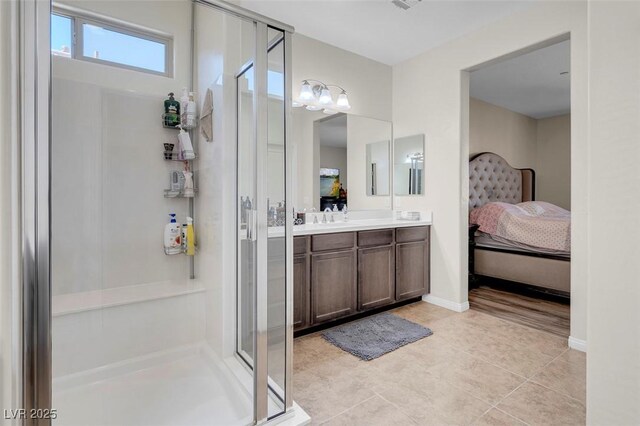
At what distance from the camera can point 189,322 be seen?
2242 mm

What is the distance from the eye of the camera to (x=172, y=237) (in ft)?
7.97

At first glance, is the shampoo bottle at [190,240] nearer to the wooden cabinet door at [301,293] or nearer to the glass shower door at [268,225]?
the wooden cabinet door at [301,293]

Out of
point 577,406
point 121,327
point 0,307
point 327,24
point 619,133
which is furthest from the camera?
point 327,24

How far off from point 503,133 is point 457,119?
2.75 meters

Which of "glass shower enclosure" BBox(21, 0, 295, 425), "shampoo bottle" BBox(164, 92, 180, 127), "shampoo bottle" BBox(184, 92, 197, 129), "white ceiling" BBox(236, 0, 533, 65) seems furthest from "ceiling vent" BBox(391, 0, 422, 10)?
"shampoo bottle" BBox(164, 92, 180, 127)

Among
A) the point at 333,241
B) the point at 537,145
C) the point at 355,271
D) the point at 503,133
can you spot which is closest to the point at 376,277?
the point at 355,271

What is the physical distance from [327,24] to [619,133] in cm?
242

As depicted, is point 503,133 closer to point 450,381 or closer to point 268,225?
point 450,381

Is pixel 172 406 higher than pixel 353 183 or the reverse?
the reverse

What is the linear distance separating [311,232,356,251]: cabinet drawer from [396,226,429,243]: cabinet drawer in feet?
2.00

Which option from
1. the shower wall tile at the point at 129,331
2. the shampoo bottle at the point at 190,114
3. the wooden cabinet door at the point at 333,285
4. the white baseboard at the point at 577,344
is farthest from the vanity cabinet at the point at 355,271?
the white baseboard at the point at 577,344

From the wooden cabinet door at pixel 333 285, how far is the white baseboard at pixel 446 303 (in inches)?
41.7

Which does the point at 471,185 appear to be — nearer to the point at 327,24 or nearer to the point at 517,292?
the point at 517,292

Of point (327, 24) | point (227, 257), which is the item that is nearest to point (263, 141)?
point (227, 257)
